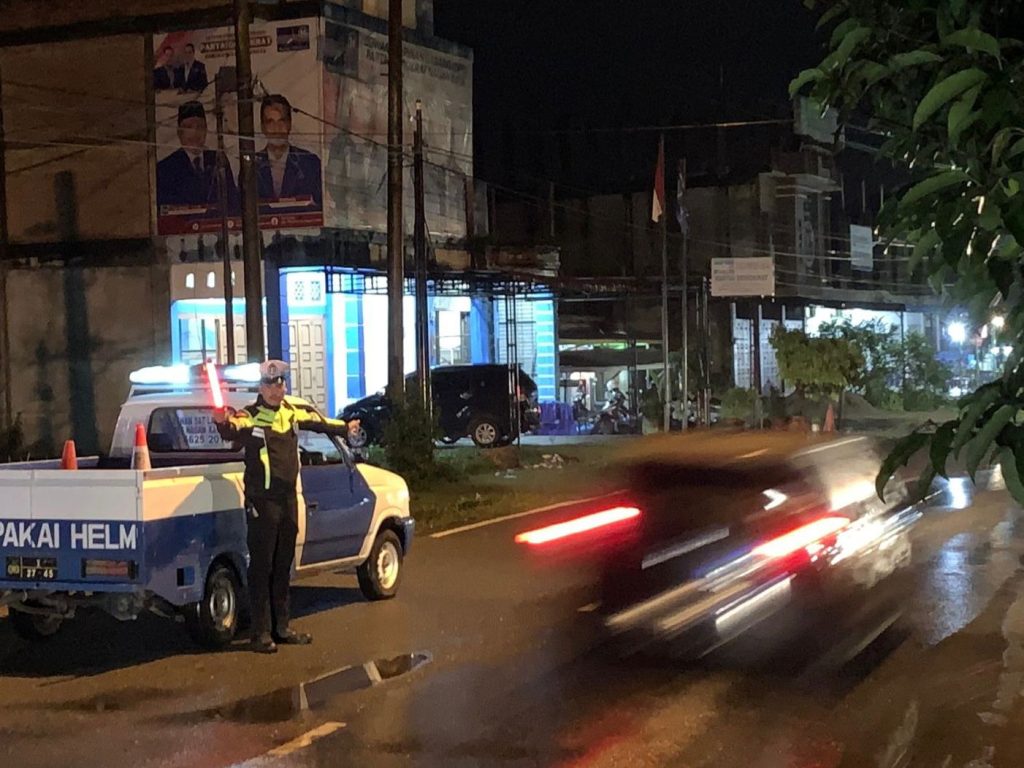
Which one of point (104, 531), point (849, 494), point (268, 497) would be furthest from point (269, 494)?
point (849, 494)

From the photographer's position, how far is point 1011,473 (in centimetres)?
264

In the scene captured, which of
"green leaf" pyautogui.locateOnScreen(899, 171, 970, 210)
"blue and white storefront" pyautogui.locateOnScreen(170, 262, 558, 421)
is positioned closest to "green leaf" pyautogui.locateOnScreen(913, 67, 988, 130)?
"green leaf" pyautogui.locateOnScreen(899, 171, 970, 210)

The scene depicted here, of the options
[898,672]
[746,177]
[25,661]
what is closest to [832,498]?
[898,672]

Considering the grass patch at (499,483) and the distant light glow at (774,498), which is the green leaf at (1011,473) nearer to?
the distant light glow at (774,498)

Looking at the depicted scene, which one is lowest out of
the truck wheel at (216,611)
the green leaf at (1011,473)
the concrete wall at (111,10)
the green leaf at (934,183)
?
the truck wheel at (216,611)

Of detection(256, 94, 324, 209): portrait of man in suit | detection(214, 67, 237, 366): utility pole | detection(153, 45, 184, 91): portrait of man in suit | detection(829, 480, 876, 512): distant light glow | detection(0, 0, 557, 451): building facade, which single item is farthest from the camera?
detection(153, 45, 184, 91): portrait of man in suit

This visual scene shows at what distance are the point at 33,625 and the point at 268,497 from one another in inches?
94.0

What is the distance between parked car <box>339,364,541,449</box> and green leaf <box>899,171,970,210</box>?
27714 mm

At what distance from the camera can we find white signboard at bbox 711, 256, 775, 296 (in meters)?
32.0

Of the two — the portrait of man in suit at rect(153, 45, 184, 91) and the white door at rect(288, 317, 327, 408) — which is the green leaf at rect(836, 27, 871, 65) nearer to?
the white door at rect(288, 317, 327, 408)

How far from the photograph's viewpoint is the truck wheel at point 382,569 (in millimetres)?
11922

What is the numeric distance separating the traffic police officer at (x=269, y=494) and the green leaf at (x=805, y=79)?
7035 mm

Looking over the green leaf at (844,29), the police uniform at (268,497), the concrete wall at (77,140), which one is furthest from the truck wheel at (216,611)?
the concrete wall at (77,140)

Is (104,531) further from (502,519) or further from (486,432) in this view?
(486,432)
